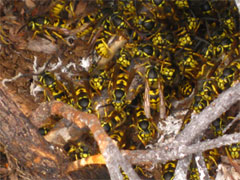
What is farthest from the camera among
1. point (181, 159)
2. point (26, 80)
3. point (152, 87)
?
point (26, 80)

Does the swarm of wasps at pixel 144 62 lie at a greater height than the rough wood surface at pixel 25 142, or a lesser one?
greater

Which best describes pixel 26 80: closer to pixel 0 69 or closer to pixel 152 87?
pixel 0 69

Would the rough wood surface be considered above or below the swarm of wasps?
below

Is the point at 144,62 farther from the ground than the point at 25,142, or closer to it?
farther from the ground

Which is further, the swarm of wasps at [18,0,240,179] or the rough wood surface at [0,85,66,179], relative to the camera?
the swarm of wasps at [18,0,240,179]

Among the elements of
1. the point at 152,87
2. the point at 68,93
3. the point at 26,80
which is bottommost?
the point at 152,87

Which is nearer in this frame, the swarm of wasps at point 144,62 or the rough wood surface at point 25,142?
the rough wood surface at point 25,142

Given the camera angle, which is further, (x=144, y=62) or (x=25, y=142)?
(x=144, y=62)

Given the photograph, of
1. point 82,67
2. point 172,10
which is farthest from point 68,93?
point 172,10
